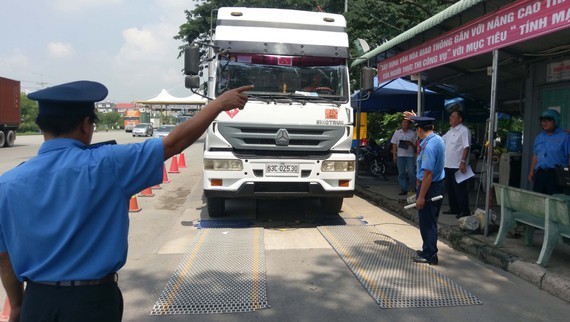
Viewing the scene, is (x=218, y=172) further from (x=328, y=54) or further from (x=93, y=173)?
(x=93, y=173)

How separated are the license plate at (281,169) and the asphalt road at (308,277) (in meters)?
0.93

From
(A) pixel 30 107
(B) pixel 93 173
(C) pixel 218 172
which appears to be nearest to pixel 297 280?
(C) pixel 218 172

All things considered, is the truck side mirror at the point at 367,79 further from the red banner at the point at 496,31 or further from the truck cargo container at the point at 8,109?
the truck cargo container at the point at 8,109

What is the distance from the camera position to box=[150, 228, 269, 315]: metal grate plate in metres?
3.93

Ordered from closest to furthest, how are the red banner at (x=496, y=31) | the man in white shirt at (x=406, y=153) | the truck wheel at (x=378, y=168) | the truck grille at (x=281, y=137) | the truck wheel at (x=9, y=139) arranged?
the red banner at (x=496, y=31), the truck grille at (x=281, y=137), the man in white shirt at (x=406, y=153), the truck wheel at (x=378, y=168), the truck wheel at (x=9, y=139)

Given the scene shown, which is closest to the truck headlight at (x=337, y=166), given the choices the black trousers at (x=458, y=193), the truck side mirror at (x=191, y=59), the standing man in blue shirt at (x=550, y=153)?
the black trousers at (x=458, y=193)

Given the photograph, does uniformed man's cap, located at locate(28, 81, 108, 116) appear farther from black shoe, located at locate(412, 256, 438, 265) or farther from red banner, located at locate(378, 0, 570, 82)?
red banner, located at locate(378, 0, 570, 82)

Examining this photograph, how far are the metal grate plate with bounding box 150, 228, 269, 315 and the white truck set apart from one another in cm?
90

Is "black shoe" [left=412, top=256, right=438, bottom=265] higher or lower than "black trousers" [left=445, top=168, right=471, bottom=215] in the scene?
lower

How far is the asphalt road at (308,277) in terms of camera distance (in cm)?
379

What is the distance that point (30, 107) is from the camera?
54625 mm

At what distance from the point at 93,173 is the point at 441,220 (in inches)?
255

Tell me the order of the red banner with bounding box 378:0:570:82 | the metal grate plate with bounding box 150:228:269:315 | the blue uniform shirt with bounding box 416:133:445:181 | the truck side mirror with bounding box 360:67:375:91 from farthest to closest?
the truck side mirror with bounding box 360:67:375:91 → the blue uniform shirt with bounding box 416:133:445:181 → the red banner with bounding box 378:0:570:82 → the metal grate plate with bounding box 150:228:269:315

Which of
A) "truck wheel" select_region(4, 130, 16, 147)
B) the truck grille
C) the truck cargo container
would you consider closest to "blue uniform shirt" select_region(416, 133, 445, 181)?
the truck grille
